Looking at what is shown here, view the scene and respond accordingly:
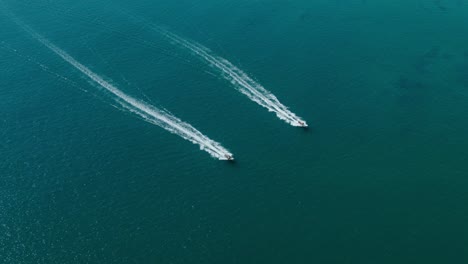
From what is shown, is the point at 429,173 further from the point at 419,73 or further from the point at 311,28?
the point at 311,28

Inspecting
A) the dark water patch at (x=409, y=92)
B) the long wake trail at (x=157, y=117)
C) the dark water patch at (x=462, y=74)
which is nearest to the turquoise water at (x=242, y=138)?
the dark water patch at (x=409, y=92)

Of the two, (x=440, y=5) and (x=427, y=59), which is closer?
(x=427, y=59)

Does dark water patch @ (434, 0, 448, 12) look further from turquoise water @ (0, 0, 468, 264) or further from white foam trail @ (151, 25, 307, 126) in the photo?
white foam trail @ (151, 25, 307, 126)

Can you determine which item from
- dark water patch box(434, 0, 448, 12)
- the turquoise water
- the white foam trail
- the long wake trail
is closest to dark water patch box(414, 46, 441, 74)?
the turquoise water

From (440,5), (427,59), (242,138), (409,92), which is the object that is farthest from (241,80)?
(440,5)

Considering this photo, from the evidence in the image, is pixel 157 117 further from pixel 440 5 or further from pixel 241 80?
pixel 440 5
